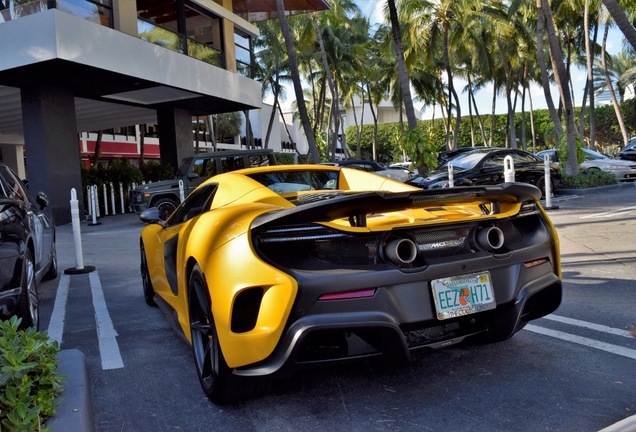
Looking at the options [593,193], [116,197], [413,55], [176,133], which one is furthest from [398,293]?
[413,55]

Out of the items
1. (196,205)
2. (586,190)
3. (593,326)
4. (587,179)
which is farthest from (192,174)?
(593,326)

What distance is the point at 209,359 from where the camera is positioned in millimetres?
3209

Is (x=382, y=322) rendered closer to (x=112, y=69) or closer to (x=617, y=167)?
(x=112, y=69)

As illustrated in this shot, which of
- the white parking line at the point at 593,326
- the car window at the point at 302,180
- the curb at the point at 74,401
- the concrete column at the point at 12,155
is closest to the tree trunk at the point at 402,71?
the car window at the point at 302,180

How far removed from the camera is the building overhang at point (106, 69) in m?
13.3

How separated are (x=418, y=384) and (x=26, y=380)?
204 centimetres

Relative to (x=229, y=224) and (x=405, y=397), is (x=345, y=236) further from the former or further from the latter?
(x=405, y=397)

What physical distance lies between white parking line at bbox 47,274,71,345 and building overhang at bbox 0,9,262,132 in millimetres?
8031

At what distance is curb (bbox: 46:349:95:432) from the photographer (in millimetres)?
2525

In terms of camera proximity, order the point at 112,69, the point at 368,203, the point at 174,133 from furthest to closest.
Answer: the point at 174,133, the point at 112,69, the point at 368,203

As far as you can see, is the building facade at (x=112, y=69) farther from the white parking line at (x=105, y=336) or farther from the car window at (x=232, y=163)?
the white parking line at (x=105, y=336)

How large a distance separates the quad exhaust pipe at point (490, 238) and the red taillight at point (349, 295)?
76 centimetres

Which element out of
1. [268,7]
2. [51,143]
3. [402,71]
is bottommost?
[51,143]

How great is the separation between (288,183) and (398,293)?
233 cm
